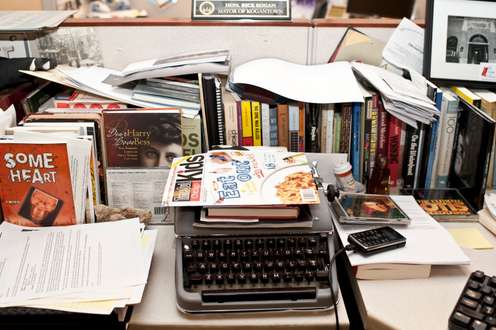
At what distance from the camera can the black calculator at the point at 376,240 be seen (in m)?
1.01

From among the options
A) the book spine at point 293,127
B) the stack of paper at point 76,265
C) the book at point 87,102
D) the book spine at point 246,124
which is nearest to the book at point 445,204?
the book spine at point 293,127

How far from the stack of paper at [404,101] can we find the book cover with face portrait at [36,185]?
2.50 ft

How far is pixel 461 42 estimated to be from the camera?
4.55 ft

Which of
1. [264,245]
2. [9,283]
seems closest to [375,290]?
[264,245]

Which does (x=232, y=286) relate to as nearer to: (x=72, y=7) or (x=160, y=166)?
(x=160, y=166)

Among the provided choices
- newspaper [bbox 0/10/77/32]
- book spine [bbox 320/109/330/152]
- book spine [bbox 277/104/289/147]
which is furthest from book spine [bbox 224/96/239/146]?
newspaper [bbox 0/10/77/32]

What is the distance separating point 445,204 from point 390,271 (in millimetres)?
359

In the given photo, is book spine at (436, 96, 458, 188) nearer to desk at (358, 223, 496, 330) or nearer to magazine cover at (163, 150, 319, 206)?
desk at (358, 223, 496, 330)

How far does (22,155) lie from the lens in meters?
1.09

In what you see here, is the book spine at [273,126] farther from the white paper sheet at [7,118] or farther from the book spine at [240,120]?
the white paper sheet at [7,118]

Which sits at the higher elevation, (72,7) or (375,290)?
(72,7)

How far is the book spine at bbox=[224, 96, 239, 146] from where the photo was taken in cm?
124

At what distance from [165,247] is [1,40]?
78cm

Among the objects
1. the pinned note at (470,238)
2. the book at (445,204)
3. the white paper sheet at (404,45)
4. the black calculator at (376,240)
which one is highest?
the white paper sheet at (404,45)
